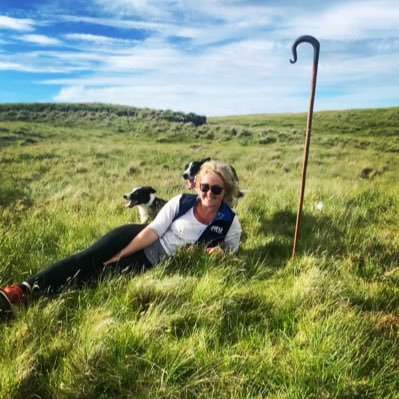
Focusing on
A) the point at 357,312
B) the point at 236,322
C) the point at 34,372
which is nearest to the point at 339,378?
the point at 236,322

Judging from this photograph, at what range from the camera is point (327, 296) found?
3.75m

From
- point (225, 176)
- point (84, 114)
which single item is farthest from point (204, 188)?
point (84, 114)

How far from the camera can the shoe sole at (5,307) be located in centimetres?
311

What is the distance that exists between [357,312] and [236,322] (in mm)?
1127

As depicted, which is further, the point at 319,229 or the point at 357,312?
the point at 319,229

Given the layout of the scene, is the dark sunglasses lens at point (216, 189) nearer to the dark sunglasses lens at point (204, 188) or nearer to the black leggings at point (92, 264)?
the dark sunglasses lens at point (204, 188)

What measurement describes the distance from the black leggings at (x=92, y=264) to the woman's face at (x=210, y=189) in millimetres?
736

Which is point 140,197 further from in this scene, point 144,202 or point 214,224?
point 214,224

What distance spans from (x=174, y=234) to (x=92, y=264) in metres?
1.00

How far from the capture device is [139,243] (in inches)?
166

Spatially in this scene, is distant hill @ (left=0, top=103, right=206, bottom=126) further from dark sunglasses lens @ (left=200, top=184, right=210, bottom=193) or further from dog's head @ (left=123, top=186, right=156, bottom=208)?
dark sunglasses lens @ (left=200, top=184, right=210, bottom=193)

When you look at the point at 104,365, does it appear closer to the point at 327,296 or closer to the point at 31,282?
the point at 31,282

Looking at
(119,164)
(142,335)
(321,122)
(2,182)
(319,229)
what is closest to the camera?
(142,335)

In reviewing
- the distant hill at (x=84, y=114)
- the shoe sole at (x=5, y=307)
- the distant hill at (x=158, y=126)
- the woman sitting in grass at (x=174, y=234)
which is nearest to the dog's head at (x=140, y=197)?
the woman sitting in grass at (x=174, y=234)
